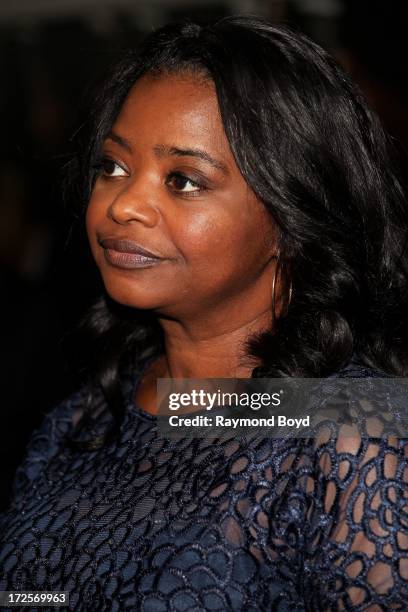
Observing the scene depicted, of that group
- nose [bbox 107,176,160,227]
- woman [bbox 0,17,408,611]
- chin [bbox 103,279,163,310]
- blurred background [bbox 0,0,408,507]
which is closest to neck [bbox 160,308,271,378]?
woman [bbox 0,17,408,611]

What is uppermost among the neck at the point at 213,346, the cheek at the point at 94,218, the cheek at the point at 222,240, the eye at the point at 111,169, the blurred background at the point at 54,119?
the blurred background at the point at 54,119

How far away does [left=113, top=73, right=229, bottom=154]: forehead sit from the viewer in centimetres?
132

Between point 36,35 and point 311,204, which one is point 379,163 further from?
point 36,35

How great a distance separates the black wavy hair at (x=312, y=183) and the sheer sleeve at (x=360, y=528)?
20 centimetres

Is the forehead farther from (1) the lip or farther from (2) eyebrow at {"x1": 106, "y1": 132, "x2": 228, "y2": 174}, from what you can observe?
(1) the lip

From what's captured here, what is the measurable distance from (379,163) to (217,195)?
33 centimetres

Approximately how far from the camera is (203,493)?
1.31 m

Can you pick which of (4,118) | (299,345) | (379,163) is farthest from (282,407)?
(4,118)

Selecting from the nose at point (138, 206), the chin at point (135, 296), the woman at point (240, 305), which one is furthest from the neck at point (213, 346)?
the nose at point (138, 206)

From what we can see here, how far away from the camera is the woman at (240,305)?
1207 mm

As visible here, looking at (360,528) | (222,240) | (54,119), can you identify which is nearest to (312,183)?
(222,240)

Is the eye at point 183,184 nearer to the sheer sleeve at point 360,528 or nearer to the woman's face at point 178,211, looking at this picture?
the woman's face at point 178,211

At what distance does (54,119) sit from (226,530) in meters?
3.55

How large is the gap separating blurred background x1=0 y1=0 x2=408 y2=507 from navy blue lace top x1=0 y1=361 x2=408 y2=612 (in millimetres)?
515
